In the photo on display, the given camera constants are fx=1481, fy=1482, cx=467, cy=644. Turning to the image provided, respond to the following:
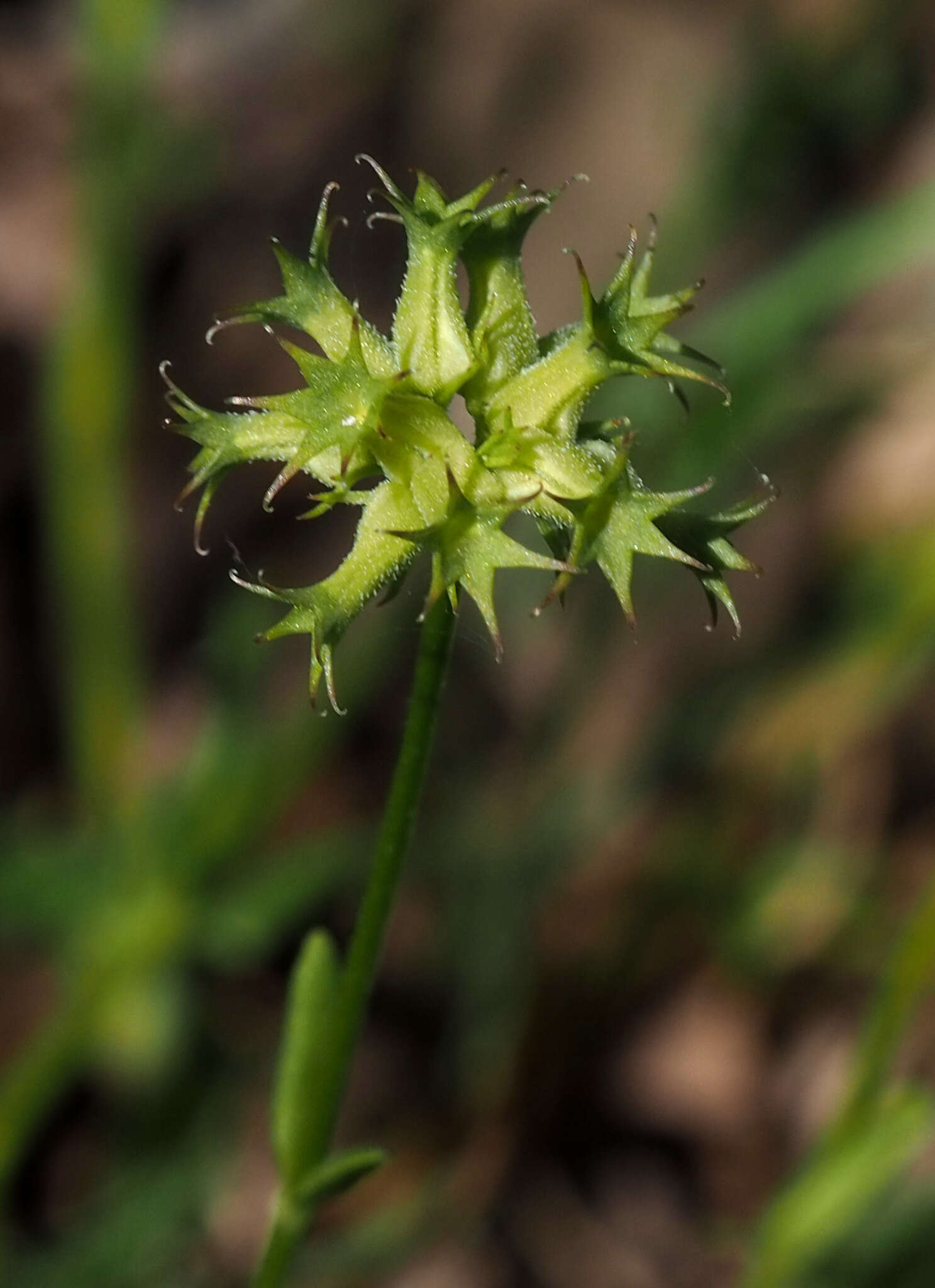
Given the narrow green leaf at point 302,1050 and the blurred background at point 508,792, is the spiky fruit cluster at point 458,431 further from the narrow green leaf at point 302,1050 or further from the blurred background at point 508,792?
the blurred background at point 508,792

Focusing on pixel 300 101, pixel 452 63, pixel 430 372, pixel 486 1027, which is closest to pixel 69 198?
pixel 300 101

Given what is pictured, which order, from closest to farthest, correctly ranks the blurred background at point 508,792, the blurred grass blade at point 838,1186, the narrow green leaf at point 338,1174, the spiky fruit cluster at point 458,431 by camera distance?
the spiky fruit cluster at point 458,431
the narrow green leaf at point 338,1174
the blurred grass blade at point 838,1186
the blurred background at point 508,792

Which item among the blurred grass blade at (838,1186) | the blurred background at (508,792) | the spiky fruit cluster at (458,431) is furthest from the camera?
the blurred background at (508,792)

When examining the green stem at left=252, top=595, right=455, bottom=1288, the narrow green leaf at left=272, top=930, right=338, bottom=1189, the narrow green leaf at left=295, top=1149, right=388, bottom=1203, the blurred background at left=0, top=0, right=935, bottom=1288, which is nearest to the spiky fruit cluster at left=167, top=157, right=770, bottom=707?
the green stem at left=252, top=595, right=455, bottom=1288

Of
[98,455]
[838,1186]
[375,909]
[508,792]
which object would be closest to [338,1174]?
[375,909]

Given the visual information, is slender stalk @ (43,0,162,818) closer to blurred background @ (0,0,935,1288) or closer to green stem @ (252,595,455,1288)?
blurred background @ (0,0,935,1288)

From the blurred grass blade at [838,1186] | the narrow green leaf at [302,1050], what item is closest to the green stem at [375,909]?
the narrow green leaf at [302,1050]

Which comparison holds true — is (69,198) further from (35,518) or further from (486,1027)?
(486,1027)
